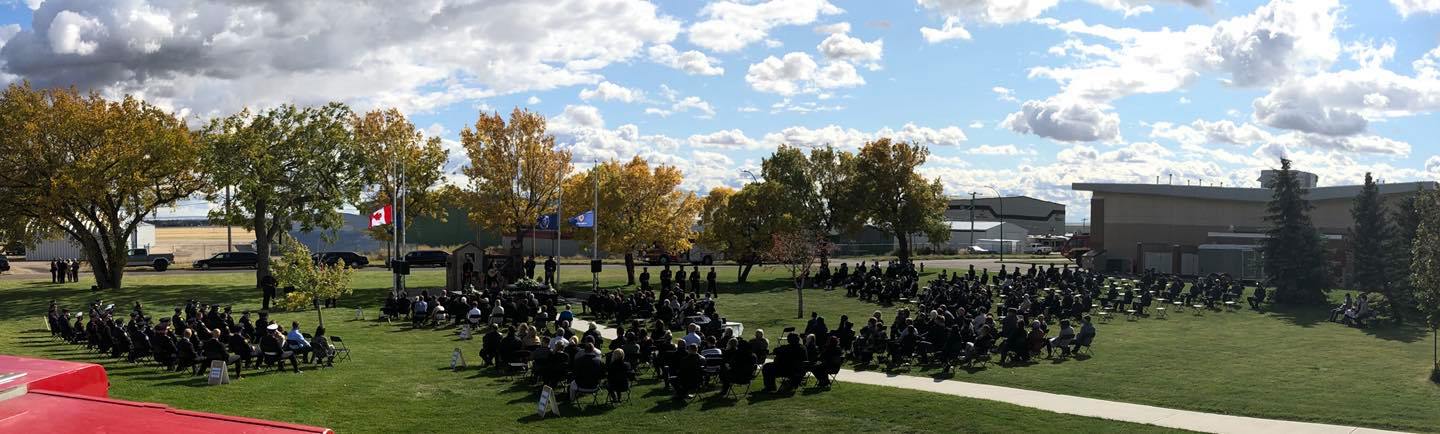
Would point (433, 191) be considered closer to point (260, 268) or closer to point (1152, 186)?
point (260, 268)

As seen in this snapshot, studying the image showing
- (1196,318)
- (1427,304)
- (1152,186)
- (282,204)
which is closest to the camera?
(1427,304)

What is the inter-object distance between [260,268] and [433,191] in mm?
9209

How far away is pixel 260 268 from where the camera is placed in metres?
46.9

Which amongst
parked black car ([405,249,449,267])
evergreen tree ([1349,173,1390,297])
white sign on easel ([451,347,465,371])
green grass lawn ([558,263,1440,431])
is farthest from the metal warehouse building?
white sign on easel ([451,347,465,371])

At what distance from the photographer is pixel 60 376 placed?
23.8 ft

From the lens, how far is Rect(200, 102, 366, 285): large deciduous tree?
46.3m

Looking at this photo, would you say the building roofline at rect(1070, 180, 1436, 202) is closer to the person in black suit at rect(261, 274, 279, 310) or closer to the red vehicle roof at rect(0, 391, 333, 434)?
the person in black suit at rect(261, 274, 279, 310)

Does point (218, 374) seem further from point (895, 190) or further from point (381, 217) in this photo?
point (895, 190)

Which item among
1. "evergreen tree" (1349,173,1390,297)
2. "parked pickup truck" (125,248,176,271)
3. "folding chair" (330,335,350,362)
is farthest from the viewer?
"parked pickup truck" (125,248,176,271)

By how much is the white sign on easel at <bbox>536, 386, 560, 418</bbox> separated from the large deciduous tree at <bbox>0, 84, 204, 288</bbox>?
33867mm

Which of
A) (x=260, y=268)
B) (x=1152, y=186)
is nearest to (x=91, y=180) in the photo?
(x=260, y=268)

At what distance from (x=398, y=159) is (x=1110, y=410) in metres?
39.5

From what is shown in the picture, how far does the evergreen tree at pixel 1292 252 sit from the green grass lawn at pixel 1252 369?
3936mm

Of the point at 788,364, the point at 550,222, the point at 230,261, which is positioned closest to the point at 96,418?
the point at 788,364
